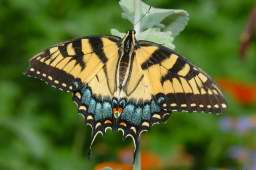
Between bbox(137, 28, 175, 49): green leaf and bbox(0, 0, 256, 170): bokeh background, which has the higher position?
bbox(0, 0, 256, 170): bokeh background

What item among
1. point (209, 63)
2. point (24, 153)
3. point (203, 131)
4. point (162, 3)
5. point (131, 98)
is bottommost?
point (131, 98)

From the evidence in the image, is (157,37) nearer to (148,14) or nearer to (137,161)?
(148,14)

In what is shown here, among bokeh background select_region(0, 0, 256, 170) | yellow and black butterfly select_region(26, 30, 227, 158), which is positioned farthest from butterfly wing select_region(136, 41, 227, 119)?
bokeh background select_region(0, 0, 256, 170)

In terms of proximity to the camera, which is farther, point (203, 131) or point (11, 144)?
point (203, 131)

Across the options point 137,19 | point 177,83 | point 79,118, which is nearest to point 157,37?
point 137,19

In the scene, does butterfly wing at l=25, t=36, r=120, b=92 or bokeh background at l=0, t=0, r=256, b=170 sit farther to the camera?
bokeh background at l=0, t=0, r=256, b=170

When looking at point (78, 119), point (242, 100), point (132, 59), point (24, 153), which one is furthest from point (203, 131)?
point (132, 59)

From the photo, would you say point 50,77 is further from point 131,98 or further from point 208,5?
point 208,5

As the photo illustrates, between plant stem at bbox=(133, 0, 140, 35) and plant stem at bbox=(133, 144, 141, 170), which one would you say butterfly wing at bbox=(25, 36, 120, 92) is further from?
plant stem at bbox=(133, 144, 141, 170)
